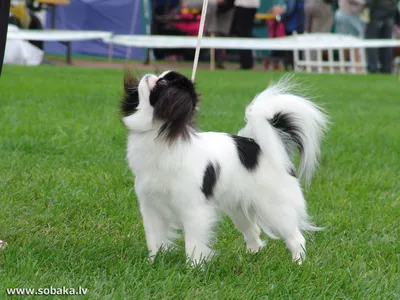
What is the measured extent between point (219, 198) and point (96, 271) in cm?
65

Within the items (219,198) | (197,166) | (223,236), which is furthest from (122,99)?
(223,236)

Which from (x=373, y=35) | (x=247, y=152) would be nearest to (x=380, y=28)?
(x=373, y=35)

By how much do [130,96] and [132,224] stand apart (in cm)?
118

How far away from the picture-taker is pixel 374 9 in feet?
59.6

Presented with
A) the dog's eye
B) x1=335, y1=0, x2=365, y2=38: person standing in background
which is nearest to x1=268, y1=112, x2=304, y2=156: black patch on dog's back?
the dog's eye

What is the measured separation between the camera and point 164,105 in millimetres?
2803

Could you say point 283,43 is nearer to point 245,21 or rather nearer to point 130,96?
point 245,21

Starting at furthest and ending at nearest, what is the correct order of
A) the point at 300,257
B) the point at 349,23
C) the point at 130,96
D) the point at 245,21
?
the point at 349,23, the point at 245,21, the point at 300,257, the point at 130,96

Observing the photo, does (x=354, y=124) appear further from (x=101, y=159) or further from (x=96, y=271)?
(x=96, y=271)

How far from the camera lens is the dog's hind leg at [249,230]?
355 cm

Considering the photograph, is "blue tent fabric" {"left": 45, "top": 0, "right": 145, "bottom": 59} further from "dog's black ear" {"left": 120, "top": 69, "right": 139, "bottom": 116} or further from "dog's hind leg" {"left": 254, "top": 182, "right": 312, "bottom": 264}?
"dog's black ear" {"left": 120, "top": 69, "right": 139, "bottom": 116}

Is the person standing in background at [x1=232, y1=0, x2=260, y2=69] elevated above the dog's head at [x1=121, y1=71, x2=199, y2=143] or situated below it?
below

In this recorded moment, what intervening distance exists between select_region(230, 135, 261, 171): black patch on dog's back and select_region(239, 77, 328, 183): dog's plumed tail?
0.16ft

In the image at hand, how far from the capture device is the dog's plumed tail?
3324 mm
